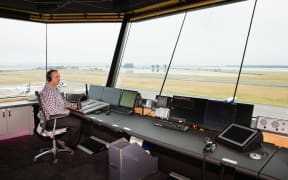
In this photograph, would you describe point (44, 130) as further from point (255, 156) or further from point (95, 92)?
point (255, 156)

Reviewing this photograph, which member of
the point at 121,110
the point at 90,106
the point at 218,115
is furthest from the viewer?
the point at 90,106

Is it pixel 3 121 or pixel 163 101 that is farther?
pixel 3 121

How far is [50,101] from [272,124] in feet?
9.88

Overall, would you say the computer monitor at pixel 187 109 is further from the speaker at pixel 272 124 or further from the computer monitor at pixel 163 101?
the speaker at pixel 272 124

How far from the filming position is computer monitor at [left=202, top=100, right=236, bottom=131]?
211 cm

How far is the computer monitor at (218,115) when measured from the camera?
6.93 ft

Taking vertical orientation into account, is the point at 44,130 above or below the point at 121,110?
below

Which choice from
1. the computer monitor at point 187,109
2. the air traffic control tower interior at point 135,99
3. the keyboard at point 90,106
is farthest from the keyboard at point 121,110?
the computer monitor at point 187,109

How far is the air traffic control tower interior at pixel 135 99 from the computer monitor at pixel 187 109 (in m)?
0.01

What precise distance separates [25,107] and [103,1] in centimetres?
281

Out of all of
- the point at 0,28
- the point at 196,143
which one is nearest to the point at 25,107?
the point at 0,28

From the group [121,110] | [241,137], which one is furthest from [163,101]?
[241,137]

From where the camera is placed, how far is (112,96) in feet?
11.8

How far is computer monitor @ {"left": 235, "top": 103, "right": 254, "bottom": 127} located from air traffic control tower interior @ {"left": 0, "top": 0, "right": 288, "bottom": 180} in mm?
10
